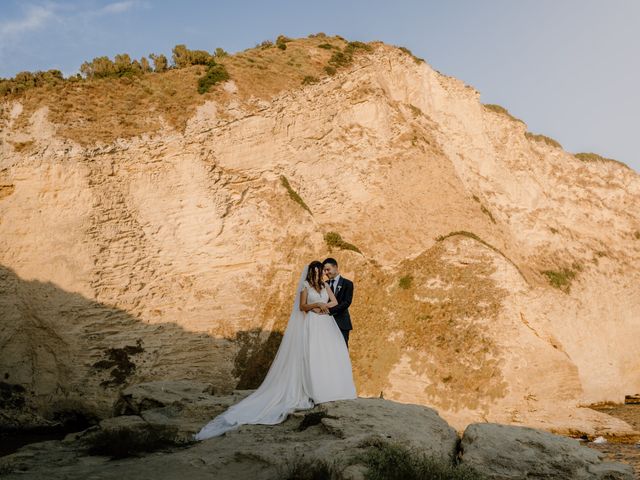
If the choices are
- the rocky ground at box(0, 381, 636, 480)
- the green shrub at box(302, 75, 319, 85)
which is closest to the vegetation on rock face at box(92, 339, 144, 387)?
the rocky ground at box(0, 381, 636, 480)

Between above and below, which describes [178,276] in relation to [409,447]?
above

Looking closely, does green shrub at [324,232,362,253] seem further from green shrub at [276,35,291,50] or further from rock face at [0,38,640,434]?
green shrub at [276,35,291,50]

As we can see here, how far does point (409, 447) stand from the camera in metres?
7.40

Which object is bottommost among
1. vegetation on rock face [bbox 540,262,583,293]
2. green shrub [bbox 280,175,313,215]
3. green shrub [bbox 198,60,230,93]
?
vegetation on rock face [bbox 540,262,583,293]

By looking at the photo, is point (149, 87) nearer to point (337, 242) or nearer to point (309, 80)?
point (309, 80)

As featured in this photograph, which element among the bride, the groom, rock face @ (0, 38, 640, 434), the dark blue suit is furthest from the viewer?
rock face @ (0, 38, 640, 434)

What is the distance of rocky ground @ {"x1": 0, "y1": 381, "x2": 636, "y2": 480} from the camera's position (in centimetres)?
702

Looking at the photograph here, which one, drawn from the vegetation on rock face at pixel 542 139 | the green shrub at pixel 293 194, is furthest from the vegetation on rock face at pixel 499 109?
the green shrub at pixel 293 194

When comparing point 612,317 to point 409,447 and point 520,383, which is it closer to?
point 520,383

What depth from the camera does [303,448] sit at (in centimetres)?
732

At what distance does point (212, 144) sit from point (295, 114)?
3686 mm

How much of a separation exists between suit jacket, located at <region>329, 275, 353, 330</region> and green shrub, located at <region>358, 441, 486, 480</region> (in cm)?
364

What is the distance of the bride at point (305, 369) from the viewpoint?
30.1ft

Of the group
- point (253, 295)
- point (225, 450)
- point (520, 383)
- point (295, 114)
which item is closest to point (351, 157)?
point (295, 114)
